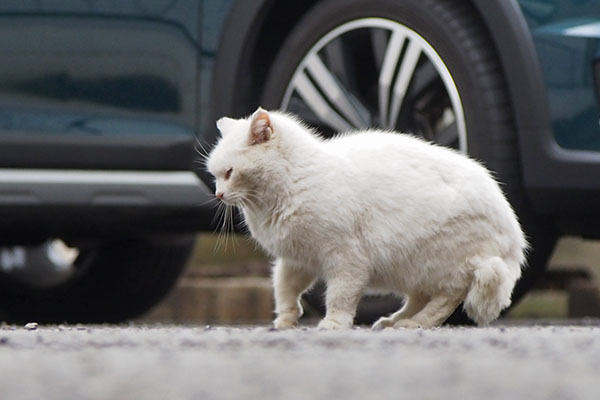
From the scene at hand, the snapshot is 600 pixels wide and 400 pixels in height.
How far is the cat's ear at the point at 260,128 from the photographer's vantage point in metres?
3.46

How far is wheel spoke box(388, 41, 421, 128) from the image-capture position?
3979 mm

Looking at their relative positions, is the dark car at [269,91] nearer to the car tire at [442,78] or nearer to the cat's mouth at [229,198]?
the car tire at [442,78]

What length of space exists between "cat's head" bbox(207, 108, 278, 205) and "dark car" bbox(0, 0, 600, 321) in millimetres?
709

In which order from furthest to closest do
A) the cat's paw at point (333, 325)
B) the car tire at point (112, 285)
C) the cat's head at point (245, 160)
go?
the car tire at point (112, 285) < the cat's head at point (245, 160) < the cat's paw at point (333, 325)

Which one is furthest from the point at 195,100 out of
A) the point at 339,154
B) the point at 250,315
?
the point at 250,315

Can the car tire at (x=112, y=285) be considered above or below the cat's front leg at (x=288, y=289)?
below

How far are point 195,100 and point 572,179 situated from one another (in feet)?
4.62

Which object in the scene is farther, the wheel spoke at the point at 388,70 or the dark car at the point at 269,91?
the wheel spoke at the point at 388,70

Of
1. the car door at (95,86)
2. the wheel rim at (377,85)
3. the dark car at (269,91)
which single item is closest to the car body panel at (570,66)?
the dark car at (269,91)

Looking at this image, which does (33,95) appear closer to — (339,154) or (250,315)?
(339,154)

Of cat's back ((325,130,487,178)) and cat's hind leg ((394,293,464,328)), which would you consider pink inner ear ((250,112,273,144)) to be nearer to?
cat's back ((325,130,487,178))

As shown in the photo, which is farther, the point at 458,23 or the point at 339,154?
the point at 458,23

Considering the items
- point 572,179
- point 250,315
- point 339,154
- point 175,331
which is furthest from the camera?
point 250,315

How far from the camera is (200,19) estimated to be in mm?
4277
